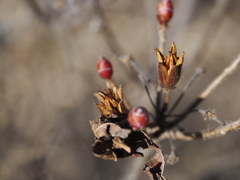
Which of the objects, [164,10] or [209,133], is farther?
[164,10]

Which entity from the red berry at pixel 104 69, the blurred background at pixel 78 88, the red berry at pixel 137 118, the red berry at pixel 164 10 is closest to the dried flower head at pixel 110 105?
the red berry at pixel 137 118

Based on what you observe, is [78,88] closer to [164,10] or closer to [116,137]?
[164,10]

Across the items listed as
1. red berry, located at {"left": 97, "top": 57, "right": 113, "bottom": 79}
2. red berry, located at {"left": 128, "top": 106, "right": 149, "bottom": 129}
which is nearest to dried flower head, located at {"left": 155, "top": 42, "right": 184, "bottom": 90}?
red berry, located at {"left": 128, "top": 106, "right": 149, "bottom": 129}

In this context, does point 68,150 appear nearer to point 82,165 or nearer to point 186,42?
point 82,165

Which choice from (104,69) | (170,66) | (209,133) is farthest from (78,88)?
(170,66)

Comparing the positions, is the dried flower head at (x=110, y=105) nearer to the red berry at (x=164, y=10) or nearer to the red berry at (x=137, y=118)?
the red berry at (x=137, y=118)

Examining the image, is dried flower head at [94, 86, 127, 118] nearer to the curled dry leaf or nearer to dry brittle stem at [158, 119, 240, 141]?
the curled dry leaf

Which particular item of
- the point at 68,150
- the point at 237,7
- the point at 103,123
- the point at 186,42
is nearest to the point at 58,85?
the point at 68,150
